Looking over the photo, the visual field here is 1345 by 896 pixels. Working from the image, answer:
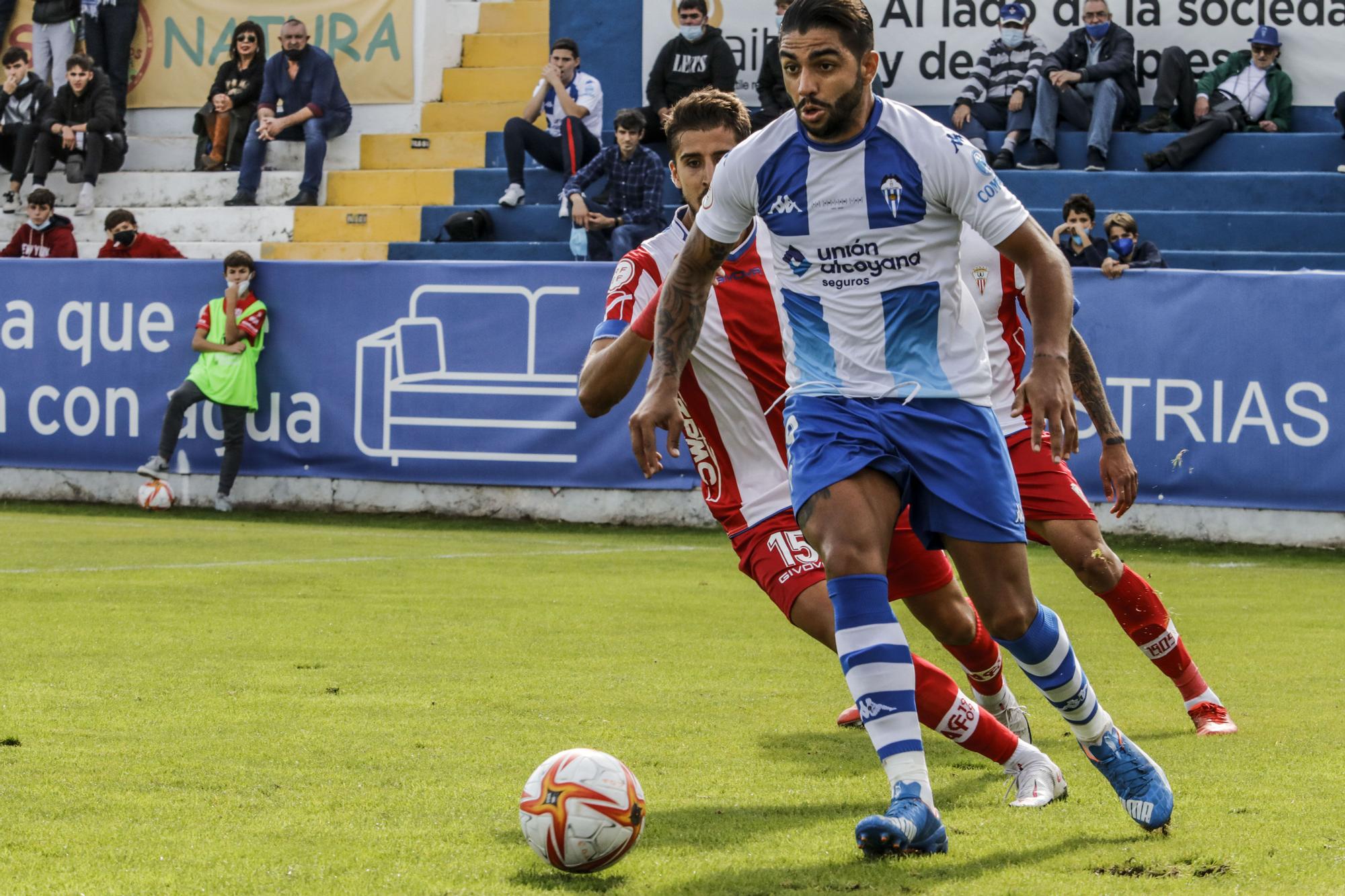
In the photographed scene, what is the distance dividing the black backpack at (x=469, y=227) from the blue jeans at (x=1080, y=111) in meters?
5.28

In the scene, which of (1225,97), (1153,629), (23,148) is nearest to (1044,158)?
(1225,97)

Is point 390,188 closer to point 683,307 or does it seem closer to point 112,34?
point 112,34

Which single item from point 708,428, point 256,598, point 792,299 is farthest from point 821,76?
point 256,598

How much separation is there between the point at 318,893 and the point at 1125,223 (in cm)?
1088

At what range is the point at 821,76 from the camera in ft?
14.0

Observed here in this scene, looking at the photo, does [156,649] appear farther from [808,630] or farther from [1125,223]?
[1125,223]

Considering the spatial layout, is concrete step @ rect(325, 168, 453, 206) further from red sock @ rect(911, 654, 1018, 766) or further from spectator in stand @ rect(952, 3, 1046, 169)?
red sock @ rect(911, 654, 1018, 766)

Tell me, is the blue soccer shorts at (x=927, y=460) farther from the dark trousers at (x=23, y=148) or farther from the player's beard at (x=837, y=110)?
the dark trousers at (x=23, y=148)

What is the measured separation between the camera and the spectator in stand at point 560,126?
17.2 metres

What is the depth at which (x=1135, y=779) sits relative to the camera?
436cm

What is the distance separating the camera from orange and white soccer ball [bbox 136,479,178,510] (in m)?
14.6

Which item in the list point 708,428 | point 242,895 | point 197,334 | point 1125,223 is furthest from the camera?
point 197,334

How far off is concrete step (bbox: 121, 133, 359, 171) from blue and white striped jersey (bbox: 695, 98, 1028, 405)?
15747 mm

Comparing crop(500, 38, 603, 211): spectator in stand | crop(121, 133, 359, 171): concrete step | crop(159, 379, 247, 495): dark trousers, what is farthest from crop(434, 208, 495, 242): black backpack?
crop(159, 379, 247, 495): dark trousers
